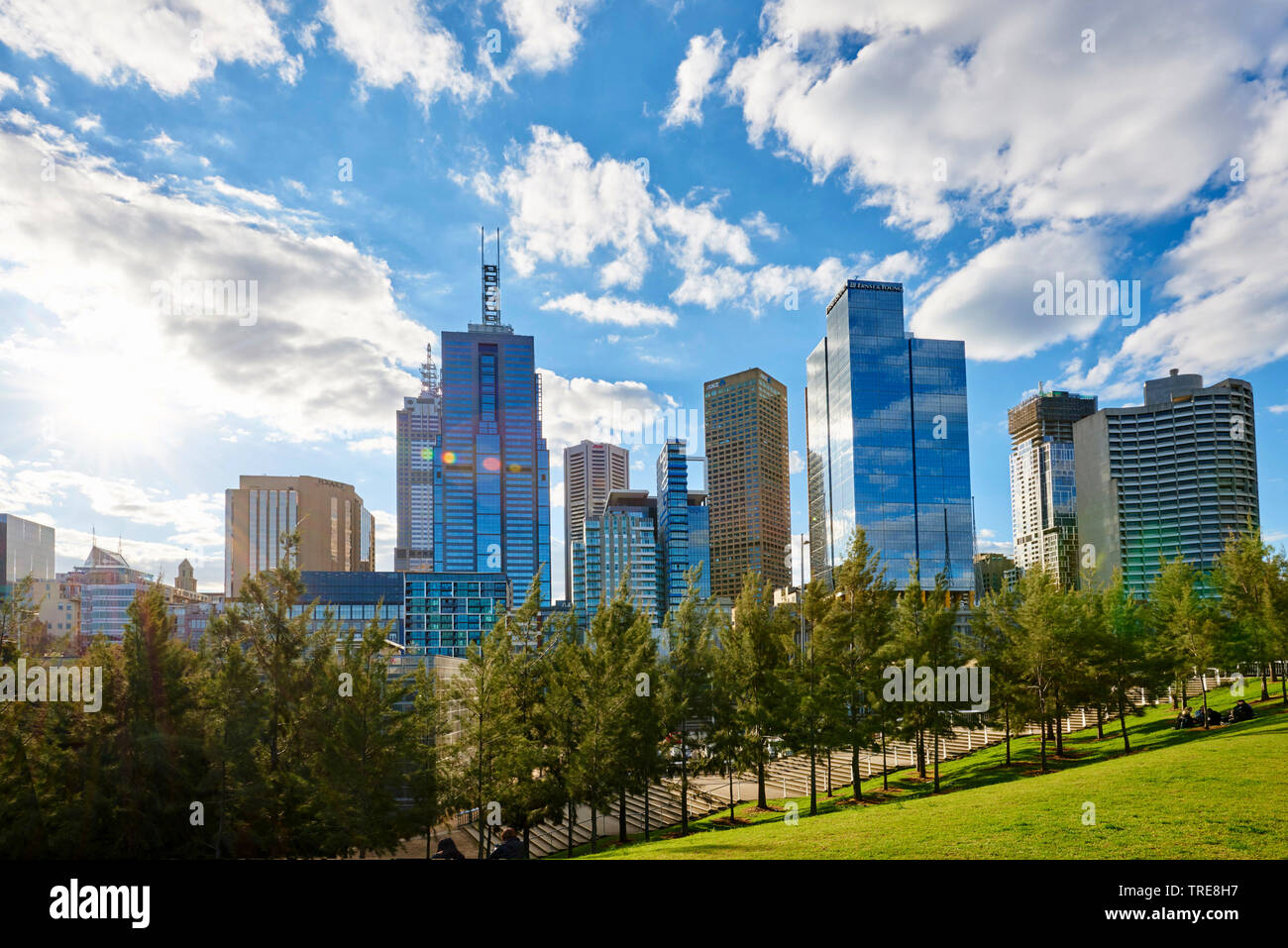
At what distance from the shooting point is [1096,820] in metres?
13.5

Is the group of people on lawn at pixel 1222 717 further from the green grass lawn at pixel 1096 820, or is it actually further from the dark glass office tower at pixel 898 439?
the dark glass office tower at pixel 898 439

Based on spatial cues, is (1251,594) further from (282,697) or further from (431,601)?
(431,601)

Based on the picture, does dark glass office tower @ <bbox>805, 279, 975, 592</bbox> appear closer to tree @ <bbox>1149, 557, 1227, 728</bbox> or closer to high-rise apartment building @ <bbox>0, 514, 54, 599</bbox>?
tree @ <bbox>1149, 557, 1227, 728</bbox>

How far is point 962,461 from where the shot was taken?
492 ft

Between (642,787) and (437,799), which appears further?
(642,787)

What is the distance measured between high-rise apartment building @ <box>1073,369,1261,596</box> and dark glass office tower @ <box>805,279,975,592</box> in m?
25.7

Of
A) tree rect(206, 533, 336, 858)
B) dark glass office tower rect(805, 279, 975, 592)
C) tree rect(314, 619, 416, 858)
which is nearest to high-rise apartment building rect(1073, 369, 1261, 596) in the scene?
dark glass office tower rect(805, 279, 975, 592)

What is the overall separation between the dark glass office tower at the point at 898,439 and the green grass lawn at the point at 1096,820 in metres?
127

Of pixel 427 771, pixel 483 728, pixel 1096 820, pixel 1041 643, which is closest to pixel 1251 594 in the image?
pixel 1041 643

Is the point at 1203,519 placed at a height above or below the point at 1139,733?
above

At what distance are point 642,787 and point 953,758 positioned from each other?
21341 millimetres

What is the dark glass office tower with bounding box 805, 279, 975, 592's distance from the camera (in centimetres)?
14525

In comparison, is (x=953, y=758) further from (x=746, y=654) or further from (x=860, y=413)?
(x=860, y=413)
